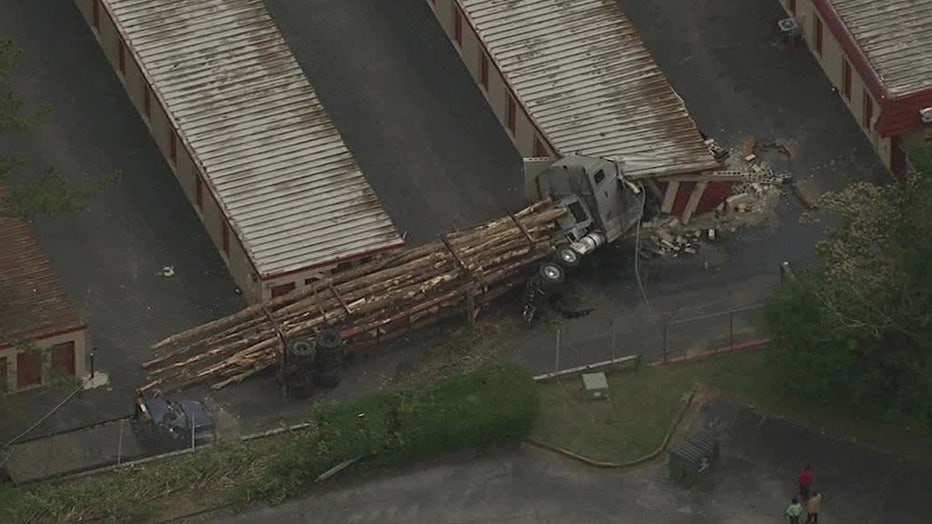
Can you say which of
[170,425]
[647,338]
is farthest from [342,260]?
[647,338]

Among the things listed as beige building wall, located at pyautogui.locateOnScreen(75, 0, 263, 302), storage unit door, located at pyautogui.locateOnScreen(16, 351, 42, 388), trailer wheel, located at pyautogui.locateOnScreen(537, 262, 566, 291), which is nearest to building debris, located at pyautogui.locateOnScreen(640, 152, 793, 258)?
trailer wheel, located at pyautogui.locateOnScreen(537, 262, 566, 291)

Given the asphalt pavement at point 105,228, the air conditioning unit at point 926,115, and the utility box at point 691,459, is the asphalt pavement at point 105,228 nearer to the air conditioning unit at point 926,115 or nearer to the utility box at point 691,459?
the utility box at point 691,459

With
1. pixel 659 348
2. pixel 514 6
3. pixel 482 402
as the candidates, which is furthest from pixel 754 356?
pixel 514 6

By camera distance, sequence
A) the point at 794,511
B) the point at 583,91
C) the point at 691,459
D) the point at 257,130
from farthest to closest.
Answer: the point at 583,91 < the point at 257,130 < the point at 691,459 < the point at 794,511

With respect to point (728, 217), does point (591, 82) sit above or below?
above

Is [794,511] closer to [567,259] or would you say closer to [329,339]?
[567,259]

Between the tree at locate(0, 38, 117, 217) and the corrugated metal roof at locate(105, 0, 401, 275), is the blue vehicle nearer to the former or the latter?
the corrugated metal roof at locate(105, 0, 401, 275)

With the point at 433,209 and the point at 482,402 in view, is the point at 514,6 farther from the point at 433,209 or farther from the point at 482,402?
the point at 482,402
